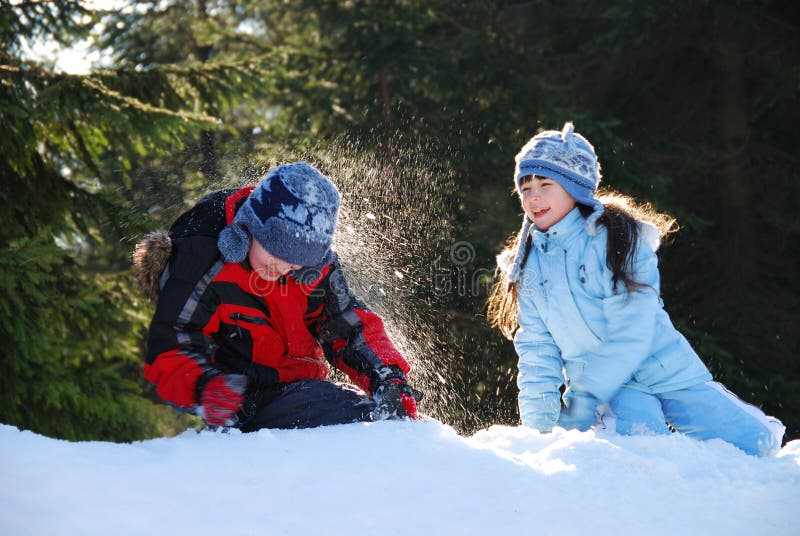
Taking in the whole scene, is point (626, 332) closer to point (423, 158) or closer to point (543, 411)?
point (543, 411)

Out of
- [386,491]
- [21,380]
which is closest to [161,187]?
[21,380]

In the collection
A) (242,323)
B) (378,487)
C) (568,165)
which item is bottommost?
(378,487)

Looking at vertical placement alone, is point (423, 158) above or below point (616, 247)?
above

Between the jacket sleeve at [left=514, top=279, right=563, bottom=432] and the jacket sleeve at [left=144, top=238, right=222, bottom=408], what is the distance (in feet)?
4.61

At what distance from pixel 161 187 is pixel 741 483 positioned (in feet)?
16.2

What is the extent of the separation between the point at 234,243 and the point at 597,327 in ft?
5.40

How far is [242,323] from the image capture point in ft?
10.5

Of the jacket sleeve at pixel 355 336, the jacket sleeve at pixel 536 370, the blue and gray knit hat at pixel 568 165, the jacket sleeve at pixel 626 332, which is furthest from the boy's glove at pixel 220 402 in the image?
the blue and gray knit hat at pixel 568 165

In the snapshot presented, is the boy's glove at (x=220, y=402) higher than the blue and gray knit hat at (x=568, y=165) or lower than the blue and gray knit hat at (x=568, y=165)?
lower

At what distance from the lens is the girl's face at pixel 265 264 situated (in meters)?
3.07

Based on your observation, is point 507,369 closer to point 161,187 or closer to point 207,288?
point 161,187

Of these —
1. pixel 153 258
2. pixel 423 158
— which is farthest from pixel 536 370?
pixel 423 158

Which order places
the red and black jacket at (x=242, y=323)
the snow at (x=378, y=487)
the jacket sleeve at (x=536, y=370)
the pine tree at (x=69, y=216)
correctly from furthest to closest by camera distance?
the pine tree at (x=69, y=216)
the jacket sleeve at (x=536, y=370)
the red and black jacket at (x=242, y=323)
the snow at (x=378, y=487)

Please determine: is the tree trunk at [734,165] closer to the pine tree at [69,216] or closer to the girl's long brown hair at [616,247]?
the girl's long brown hair at [616,247]
